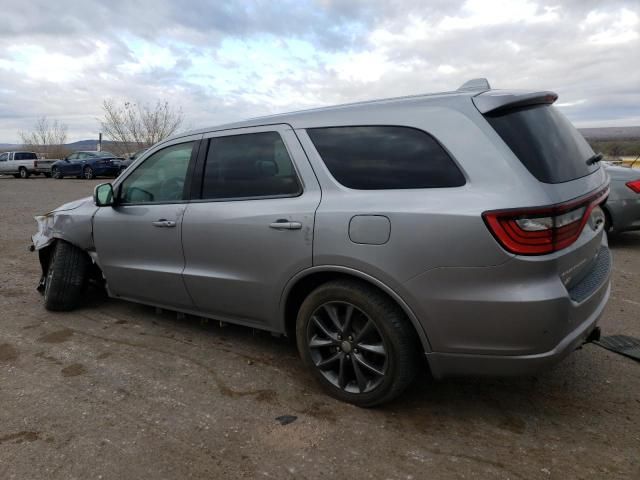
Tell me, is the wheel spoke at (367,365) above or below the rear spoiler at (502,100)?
below

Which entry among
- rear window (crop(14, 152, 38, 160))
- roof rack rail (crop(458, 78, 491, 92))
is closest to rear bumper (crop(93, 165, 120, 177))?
rear window (crop(14, 152, 38, 160))

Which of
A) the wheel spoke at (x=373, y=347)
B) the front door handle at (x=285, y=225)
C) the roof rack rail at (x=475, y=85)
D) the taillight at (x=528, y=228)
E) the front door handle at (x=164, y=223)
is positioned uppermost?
the roof rack rail at (x=475, y=85)

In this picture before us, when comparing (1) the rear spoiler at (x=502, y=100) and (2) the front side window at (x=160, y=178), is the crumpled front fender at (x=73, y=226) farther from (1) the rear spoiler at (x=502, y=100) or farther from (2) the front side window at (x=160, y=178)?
(1) the rear spoiler at (x=502, y=100)

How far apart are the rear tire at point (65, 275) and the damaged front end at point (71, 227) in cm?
11

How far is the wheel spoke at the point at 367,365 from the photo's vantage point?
2.83 meters

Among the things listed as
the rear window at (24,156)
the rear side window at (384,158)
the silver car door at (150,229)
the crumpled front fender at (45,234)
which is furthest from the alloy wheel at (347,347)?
the rear window at (24,156)

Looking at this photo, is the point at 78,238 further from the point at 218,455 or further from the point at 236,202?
the point at 218,455

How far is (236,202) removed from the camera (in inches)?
135

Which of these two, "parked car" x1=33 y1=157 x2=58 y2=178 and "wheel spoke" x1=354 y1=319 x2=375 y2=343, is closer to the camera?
"wheel spoke" x1=354 y1=319 x2=375 y2=343

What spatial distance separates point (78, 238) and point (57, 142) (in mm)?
65225

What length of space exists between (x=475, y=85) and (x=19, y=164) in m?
35.9

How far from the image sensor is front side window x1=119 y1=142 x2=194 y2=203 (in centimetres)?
387

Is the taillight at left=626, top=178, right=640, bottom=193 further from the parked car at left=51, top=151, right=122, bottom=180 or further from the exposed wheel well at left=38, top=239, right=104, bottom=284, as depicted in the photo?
the parked car at left=51, top=151, right=122, bottom=180

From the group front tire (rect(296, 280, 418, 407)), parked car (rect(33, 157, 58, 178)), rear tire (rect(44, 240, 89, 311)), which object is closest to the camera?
front tire (rect(296, 280, 418, 407))
